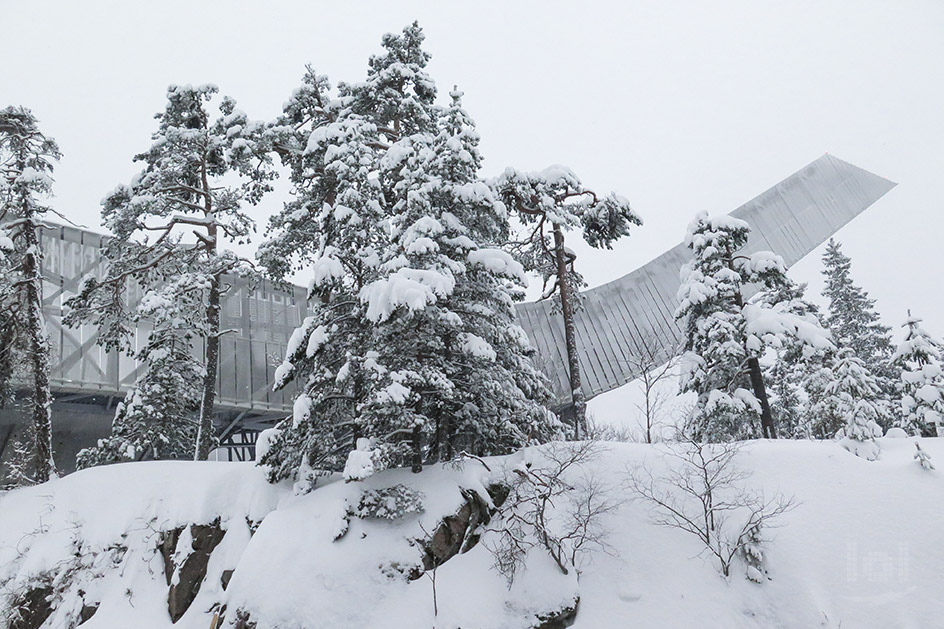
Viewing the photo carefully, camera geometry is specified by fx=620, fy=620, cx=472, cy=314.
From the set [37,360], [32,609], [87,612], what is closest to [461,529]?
[87,612]

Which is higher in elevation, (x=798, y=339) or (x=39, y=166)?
(x=39, y=166)

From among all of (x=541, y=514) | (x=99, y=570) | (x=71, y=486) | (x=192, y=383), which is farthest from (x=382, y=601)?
(x=192, y=383)

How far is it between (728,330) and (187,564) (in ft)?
47.9

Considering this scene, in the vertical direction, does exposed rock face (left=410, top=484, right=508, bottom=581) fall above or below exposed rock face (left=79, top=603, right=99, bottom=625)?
above

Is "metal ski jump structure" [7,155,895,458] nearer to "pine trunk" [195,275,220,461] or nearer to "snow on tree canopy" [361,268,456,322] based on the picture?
"pine trunk" [195,275,220,461]

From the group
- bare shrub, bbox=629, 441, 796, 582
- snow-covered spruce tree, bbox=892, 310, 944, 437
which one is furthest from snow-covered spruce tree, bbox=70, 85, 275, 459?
snow-covered spruce tree, bbox=892, 310, 944, 437

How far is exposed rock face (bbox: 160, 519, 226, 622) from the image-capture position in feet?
42.8

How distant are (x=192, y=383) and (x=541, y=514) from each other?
42.8 feet

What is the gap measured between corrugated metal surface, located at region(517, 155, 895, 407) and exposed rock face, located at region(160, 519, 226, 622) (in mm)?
15394

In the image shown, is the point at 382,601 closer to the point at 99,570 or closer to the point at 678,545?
the point at 678,545

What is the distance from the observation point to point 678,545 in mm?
11969

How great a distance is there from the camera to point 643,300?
3703cm

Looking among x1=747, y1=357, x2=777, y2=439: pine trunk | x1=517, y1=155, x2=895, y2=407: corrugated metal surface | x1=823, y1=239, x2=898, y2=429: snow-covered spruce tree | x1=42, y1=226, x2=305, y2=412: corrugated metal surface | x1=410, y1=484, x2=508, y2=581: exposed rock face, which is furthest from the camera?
x1=517, y1=155, x2=895, y2=407: corrugated metal surface

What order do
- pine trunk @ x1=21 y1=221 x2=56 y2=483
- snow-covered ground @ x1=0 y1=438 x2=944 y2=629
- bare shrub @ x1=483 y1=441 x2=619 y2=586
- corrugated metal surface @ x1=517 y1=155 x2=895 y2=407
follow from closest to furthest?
snow-covered ground @ x1=0 y1=438 x2=944 y2=629, bare shrub @ x1=483 y1=441 x2=619 y2=586, pine trunk @ x1=21 y1=221 x2=56 y2=483, corrugated metal surface @ x1=517 y1=155 x2=895 y2=407
